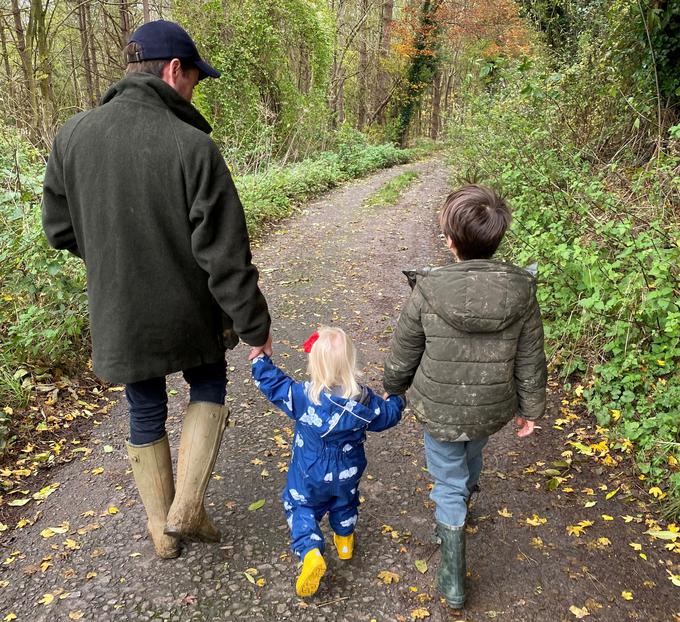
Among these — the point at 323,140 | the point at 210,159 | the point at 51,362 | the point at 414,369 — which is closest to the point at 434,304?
the point at 414,369

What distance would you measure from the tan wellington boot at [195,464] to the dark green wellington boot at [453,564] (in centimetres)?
115

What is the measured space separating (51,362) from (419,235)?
21.2 feet

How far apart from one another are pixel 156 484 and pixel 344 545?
38.5 inches

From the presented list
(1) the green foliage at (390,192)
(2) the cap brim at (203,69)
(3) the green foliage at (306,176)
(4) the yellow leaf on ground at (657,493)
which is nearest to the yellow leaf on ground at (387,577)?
(4) the yellow leaf on ground at (657,493)

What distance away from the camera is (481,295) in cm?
216

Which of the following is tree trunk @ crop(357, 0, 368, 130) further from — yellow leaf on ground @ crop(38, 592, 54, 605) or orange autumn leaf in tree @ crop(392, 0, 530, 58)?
yellow leaf on ground @ crop(38, 592, 54, 605)

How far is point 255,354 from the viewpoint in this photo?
2461 mm

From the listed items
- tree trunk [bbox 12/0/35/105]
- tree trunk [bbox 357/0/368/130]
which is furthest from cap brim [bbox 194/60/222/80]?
tree trunk [bbox 357/0/368/130]

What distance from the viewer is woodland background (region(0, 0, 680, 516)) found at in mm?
3729

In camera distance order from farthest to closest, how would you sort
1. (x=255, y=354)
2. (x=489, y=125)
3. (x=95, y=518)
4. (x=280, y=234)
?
1. (x=280, y=234)
2. (x=489, y=125)
3. (x=95, y=518)
4. (x=255, y=354)

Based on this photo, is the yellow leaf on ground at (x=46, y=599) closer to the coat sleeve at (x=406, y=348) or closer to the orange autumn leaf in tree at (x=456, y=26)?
the coat sleeve at (x=406, y=348)

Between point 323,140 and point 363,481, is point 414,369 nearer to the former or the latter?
point 363,481

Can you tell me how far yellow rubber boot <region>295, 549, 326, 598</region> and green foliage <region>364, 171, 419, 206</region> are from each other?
1011 cm

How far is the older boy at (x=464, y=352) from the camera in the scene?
2.19 metres
